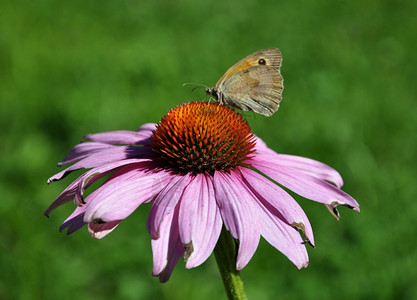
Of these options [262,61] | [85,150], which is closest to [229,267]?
[85,150]

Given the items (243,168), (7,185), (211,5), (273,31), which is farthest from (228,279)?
(211,5)

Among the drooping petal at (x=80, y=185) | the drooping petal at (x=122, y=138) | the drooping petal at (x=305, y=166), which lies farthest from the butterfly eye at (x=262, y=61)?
the drooping petal at (x=80, y=185)

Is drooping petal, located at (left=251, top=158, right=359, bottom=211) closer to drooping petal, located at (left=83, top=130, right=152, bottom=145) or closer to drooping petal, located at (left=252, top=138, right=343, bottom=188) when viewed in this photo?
drooping petal, located at (left=252, top=138, right=343, bottom=188)

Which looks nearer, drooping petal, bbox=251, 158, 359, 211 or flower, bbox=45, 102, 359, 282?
flower, bbox=45, 102, 359, 282

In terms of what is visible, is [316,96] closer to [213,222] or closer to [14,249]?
[14,249]

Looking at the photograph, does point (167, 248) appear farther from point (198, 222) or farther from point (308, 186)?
point (308, 186)

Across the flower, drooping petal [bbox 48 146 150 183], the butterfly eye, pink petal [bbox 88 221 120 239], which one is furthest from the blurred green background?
pink petal [bbox 88 221 120 239]

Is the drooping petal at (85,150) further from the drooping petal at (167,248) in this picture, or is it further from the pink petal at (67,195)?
the drooping petal at (167,248)
